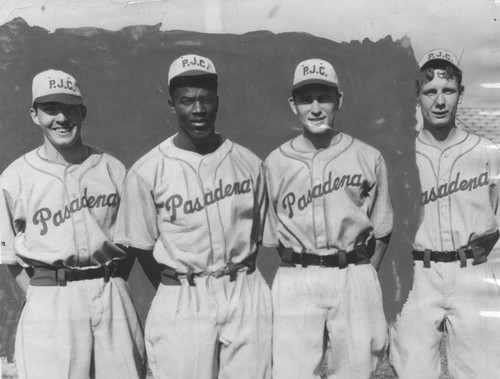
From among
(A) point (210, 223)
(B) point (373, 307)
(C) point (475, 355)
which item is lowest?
(C) point (475, 355)

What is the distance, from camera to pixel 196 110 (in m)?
2.96

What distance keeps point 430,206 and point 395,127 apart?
0.35m

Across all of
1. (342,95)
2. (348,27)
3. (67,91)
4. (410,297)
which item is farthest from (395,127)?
(67,91)

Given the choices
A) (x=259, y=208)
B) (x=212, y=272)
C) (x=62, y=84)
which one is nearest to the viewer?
(x=212, y=272)

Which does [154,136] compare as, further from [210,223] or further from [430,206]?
[430,206]

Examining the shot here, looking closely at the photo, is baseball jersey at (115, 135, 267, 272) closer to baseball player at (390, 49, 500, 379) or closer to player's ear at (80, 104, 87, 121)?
player's ear at (80, 104, 87, 121)

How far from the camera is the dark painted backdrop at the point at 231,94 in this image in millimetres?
3077

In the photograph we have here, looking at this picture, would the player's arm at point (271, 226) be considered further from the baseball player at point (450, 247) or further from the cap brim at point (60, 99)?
the cap brim at point (60, 99)

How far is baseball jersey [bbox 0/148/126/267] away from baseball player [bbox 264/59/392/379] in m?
0.63

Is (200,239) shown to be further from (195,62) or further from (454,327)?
(454,327)

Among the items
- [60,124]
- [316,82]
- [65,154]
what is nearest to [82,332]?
[65,154]

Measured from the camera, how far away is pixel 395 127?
3.10 m

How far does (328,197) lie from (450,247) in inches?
20.0

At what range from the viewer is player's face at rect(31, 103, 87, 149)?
10.0 ft
